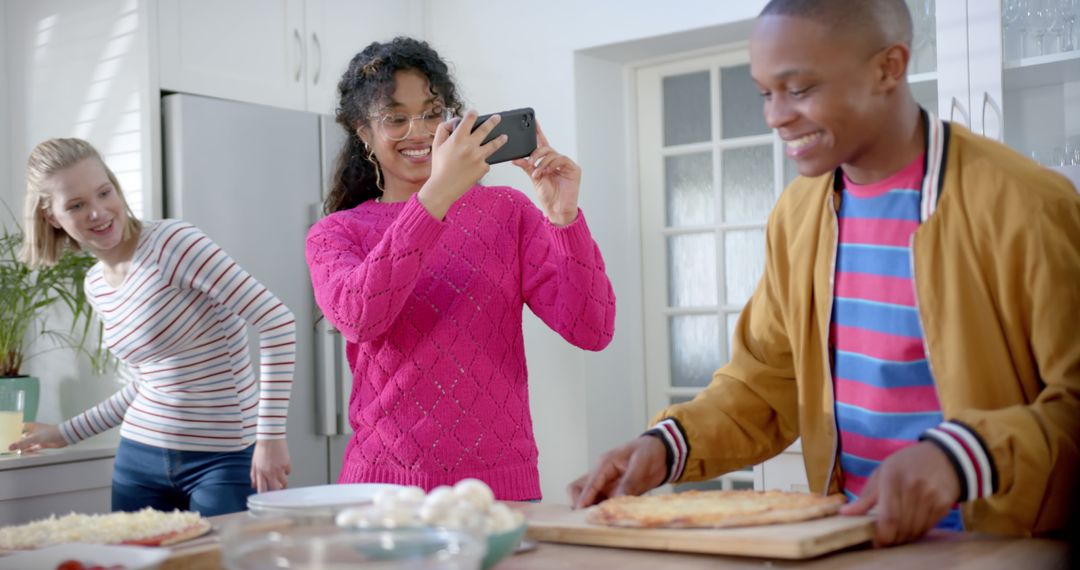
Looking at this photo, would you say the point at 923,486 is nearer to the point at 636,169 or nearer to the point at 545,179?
the point at 545,179

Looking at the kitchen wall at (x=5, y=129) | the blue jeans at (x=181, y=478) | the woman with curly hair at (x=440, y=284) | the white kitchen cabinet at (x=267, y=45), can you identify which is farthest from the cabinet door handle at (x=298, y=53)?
the woman with curly hair at (x=440, y=284)

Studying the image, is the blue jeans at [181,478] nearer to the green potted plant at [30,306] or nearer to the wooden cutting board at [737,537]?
the green potted plant at [30,306]

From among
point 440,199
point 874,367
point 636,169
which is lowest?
point 874,367

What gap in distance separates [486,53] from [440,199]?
95.9 inches

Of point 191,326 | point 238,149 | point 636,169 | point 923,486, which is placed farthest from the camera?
point 636,169

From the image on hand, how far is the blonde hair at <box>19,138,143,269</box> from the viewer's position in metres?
2.34

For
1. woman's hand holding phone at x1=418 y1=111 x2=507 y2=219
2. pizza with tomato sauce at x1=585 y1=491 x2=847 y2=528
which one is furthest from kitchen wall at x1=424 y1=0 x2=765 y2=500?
pizza with tomato sauce at x1=585 y1=491 x2=847 y2=528

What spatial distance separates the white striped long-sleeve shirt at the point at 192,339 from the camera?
2.14 meters

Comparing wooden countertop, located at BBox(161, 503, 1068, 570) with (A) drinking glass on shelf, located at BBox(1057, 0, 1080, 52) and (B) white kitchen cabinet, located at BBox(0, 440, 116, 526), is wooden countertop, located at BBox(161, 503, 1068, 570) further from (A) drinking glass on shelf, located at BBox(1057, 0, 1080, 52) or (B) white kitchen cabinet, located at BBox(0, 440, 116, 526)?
(A) drinking glass on shelf, located at BBox(1057, 0, 1080, 52)

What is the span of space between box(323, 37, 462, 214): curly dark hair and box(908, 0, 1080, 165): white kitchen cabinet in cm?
148

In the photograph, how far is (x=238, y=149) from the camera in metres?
3.32

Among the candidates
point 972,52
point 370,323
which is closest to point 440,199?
point 370,323

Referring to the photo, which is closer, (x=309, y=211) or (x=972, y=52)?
(x=972, y=52)

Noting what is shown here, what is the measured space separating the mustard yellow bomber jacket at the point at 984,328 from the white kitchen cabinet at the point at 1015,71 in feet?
5.68
